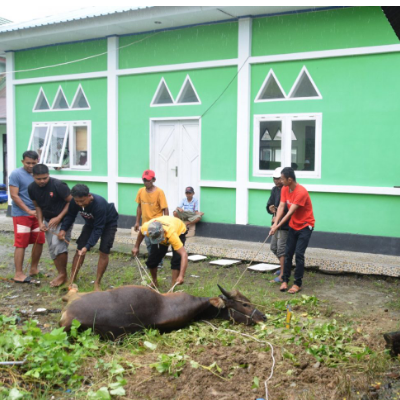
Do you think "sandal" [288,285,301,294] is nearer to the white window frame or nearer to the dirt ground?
the dirt ground

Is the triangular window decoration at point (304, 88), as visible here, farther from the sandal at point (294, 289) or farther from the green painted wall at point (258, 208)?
the sandal at point (294, 289)

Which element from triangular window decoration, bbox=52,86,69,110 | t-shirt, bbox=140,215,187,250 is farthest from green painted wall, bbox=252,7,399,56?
triangular window decoration, bbox=52,86,69,110

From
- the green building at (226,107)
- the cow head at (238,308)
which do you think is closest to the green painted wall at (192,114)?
the green building at (226,107)

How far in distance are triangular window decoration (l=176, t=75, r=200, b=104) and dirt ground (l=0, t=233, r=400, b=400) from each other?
4.21m

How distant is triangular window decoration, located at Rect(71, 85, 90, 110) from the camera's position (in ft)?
40.9

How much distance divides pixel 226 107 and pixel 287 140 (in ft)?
4.84

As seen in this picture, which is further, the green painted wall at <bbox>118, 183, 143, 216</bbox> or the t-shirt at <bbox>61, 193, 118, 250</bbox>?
the green painted wall at <bbox>118, 183, 143, 216</bbox>

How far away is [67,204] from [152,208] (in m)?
1.49

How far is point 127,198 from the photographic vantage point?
12.0 m

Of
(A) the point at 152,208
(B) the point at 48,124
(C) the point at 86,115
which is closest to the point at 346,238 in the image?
(A) the point at 152,208

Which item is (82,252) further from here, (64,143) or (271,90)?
(64,143)

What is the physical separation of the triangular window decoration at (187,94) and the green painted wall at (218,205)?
6.16 ft

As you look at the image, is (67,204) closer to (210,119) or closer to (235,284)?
(235,284)

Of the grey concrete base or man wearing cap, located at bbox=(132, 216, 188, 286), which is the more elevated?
man wearing cap, located at bbox=(132, 216, 188, 286)
